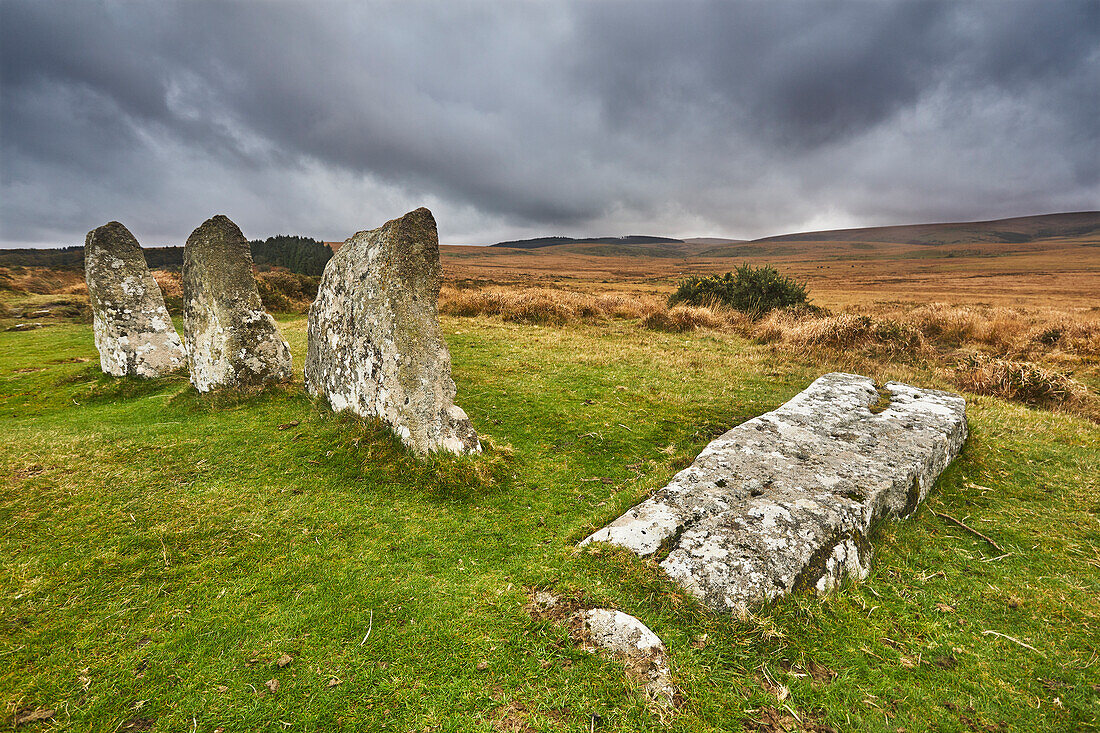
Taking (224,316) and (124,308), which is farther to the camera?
(124,308)

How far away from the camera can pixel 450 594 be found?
3611 mm

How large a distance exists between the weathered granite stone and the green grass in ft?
5.42

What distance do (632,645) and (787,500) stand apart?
2195 millimetres

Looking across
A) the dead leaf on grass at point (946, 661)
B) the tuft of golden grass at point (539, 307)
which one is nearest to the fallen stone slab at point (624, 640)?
the dead leaf on grass at point (946, 661)

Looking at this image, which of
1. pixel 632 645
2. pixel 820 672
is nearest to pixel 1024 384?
pixel 820 672

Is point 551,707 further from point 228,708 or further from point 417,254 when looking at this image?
point 417,254

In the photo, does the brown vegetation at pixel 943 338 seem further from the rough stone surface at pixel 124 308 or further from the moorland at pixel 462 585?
the rough stone surface at pixel 124 308

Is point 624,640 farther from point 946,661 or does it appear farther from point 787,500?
point 946,661

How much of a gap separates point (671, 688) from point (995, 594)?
327 centimetres

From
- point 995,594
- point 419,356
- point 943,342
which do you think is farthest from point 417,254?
point 943,342

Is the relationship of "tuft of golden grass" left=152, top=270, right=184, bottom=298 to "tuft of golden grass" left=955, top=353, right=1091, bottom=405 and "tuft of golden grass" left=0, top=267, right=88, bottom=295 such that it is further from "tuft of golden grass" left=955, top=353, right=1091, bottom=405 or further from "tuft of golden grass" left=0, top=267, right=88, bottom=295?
"tuft of golden grass" left=955, top=353, right=1091, bottom=405

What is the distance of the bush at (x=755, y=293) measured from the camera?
20.1 metres

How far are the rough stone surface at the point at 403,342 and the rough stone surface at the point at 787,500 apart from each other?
2574 mm

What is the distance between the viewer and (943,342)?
15.1 metres
